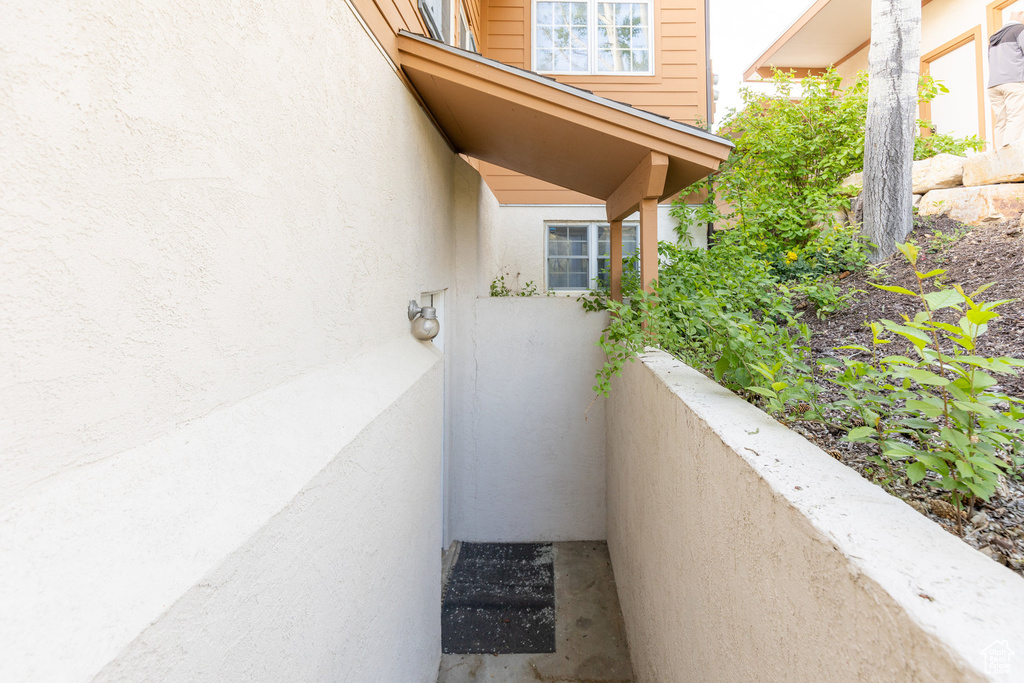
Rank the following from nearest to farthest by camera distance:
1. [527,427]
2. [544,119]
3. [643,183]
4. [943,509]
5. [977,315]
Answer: [977,315] < [943,509] < [544,119] < [643,183] < [527,427]

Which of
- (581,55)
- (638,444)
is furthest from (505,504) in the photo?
(581,55)

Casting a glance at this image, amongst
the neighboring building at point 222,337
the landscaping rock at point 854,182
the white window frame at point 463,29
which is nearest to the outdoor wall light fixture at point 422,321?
the neighboring building at point 222,337

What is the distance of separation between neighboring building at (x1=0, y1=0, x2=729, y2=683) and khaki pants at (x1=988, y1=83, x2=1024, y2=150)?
5.64 meters

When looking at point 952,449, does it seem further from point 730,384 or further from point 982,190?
point 982,190

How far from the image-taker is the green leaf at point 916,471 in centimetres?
125

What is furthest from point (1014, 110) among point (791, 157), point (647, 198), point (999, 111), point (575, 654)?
point (575, 654)

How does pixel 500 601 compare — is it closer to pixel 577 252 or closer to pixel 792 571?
pixel 792 571

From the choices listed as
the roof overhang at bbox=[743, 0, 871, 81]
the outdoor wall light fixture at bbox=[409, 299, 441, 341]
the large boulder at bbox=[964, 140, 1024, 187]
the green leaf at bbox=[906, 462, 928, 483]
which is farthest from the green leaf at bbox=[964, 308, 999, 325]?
the roof overhang at bbox=[743, 0, 871, 81]

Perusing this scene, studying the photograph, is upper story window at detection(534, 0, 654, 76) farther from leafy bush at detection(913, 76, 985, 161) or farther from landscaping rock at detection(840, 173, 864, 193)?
leafy bush at detection(913, 76, 985, 161)

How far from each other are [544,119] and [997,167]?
474 centimetres

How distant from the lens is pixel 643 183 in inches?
156

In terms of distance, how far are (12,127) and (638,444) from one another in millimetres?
3165

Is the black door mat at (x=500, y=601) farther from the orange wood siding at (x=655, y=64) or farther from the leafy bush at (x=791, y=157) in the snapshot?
the orange wood siding at (x=655, y=64)

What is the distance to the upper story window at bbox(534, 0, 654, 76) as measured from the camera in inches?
308
